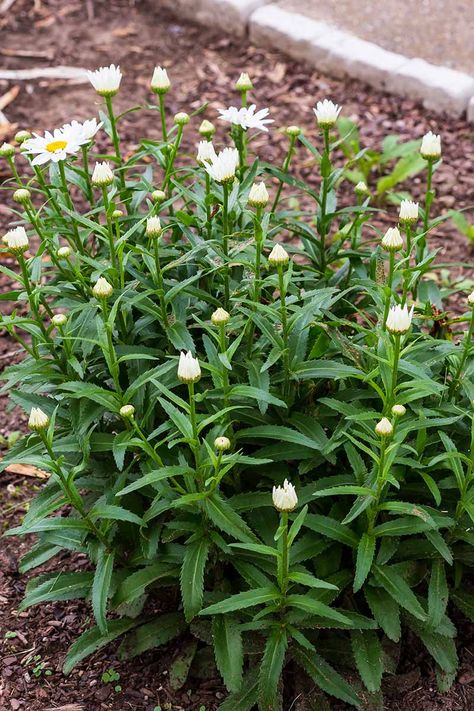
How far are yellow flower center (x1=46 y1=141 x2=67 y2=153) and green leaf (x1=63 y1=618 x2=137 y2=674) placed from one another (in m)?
1.40

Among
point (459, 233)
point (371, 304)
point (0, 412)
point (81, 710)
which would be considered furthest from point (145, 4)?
point (81, 710)

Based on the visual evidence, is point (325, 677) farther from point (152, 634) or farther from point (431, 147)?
point (431, 147)

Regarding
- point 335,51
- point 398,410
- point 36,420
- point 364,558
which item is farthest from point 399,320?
point 335,51

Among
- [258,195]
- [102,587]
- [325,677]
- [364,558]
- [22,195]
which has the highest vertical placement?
[258,195]

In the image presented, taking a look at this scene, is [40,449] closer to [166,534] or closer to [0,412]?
[166,534]

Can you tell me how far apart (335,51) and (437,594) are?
402 cm

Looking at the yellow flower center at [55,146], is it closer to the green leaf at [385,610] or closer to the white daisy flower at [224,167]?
the white daisy flower at [224,167]

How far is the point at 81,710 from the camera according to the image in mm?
2736

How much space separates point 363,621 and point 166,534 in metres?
0.59

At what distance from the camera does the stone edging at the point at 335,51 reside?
5.32 meters

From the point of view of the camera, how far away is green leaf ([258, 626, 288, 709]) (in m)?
2.43

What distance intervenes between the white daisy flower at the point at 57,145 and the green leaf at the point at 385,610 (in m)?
1.51

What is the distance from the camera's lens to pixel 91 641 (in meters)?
2.72

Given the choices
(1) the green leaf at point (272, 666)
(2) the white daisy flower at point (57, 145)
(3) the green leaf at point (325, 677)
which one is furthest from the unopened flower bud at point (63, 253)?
(3) the green leaf at point (325, 677)
